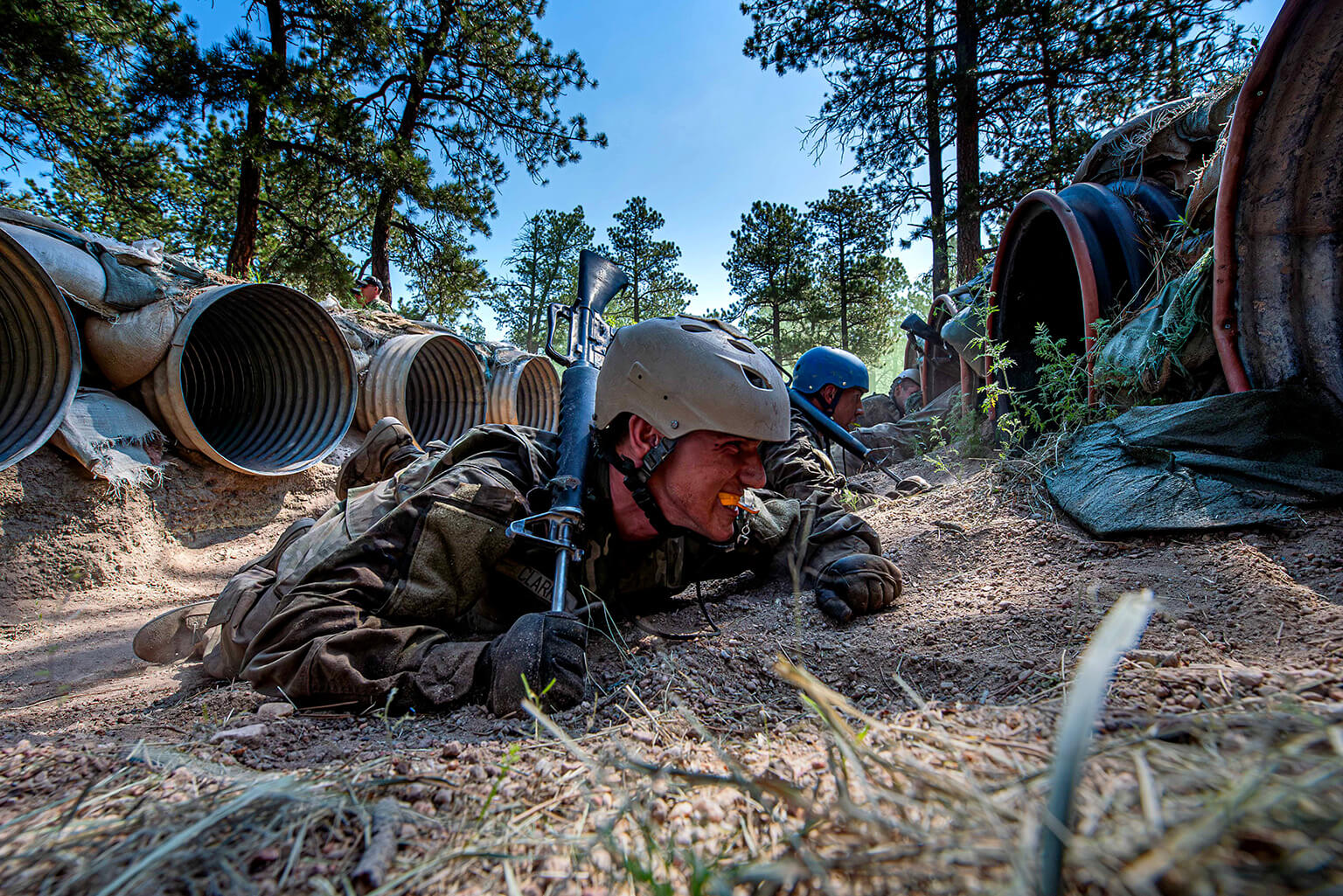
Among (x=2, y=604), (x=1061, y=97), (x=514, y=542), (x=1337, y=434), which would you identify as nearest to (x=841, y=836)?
(x=514, y=542)

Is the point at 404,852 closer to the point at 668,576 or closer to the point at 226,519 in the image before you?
the point at 668,576

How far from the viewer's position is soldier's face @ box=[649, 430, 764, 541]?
6.57ft

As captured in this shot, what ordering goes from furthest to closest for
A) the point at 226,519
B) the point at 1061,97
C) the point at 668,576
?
the point at 1061,97
the point at 226,519
the point at 668,576

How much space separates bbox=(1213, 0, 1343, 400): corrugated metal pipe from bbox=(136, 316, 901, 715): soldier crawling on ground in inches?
58.5

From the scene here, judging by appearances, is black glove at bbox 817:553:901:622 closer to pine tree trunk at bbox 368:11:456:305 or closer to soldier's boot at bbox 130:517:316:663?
soldier's boot at bbox 130:517:316:663

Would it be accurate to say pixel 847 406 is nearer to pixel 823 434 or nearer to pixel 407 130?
pixel 823 434

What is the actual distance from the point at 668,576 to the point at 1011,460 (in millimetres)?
1785

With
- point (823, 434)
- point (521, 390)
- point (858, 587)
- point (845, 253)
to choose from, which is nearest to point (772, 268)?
point (845, 253)

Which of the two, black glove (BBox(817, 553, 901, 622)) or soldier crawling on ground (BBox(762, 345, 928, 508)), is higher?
soldier crawling on ground (BBox(762, 345, 928, 508))

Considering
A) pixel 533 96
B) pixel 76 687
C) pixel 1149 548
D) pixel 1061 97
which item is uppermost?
pixel 533 96

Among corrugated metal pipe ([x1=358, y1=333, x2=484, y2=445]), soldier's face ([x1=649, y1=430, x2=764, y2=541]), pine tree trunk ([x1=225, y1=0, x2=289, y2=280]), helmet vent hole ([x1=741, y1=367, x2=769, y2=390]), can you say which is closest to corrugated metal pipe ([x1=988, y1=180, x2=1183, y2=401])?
helmet vent hole ([x1=741, y1=367, x2=769, y2=390])

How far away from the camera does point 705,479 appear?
2.00 meters

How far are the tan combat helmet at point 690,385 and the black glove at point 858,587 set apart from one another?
21.0 inches

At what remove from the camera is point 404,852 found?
2.41ft
